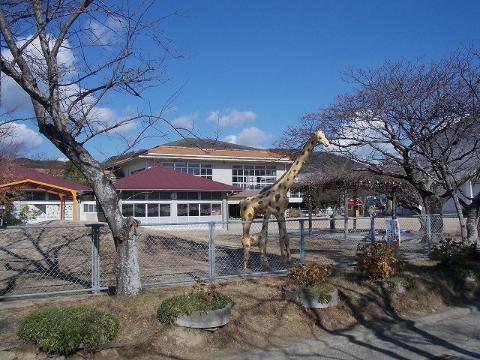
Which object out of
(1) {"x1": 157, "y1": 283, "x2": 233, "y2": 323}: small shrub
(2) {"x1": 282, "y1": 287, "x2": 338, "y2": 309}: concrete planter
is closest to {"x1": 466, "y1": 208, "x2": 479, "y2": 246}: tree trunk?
(2) {"x1": 282, "y1": 287, "x2": 338, "y2": 309}: concrete planter

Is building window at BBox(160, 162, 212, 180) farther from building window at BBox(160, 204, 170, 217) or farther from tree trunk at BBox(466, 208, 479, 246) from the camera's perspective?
tree trunk at BBox(466, 208, 479, 246)

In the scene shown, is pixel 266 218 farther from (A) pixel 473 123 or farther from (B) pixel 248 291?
(A) pixel 473 123

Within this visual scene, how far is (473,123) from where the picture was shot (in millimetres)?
12375

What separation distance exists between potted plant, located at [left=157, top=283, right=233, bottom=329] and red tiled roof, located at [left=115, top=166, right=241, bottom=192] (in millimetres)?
26197

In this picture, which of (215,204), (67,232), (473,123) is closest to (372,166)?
(473,123)

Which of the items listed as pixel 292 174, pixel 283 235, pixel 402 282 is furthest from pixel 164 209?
pixel 402 282

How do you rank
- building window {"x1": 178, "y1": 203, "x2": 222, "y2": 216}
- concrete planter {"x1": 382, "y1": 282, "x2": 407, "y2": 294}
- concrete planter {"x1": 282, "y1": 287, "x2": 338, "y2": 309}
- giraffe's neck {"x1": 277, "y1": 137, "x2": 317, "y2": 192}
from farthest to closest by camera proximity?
building window {"x1": 178, "y1": 203, "x2": 222, "y2": 216} < giraffe's neck {"x1": 277, "y1": 137, "x2": 317, "y2": 192} < concrete planter {"x1": 382, "y1": 282, "x2": 407, "y2": 294} < concrete planter {"x1": 282, "y1": 287, "x2": 338, "y2": 309}

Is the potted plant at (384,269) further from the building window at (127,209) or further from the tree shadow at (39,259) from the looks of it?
the building window at (127,209)

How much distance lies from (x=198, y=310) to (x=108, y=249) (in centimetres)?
869

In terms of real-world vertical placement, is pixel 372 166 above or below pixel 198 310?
above

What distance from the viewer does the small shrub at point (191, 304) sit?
6.53 metres

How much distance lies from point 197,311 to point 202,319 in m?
0.13

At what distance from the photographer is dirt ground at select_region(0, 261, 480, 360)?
20.5 feet

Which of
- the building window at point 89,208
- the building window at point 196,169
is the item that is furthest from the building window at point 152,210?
the building window at point 89,208
